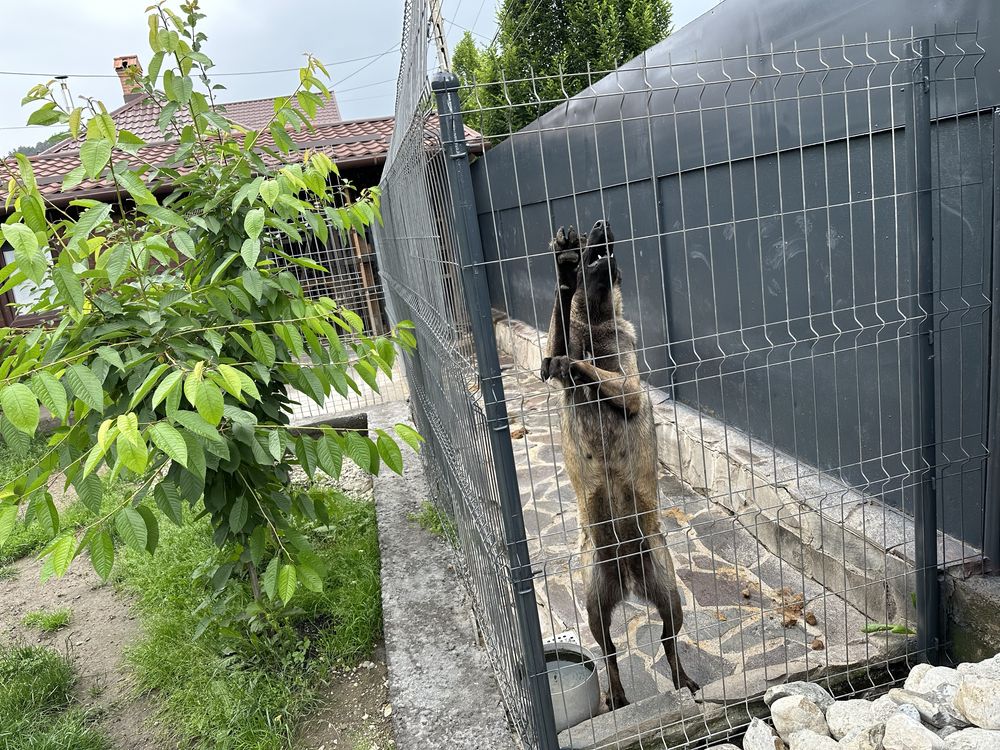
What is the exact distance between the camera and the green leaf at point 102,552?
2.37 m

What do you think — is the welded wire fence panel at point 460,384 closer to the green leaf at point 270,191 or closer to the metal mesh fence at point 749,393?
the metal mesh fence at point 749,393

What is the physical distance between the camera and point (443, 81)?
202 centimetres

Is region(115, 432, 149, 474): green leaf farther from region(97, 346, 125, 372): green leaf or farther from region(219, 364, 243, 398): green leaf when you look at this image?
region(97, 346, 125, 372): green leaf

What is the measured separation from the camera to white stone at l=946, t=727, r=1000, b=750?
216cm

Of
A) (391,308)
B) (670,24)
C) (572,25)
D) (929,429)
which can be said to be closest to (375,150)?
(391,308)

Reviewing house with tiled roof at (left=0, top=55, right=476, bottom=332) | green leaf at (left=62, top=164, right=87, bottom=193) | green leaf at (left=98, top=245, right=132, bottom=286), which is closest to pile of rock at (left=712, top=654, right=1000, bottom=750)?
green leaf at (left=98, top=245, right=132, bottom=286)

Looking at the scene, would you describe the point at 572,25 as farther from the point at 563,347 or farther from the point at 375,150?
the point at 563,347

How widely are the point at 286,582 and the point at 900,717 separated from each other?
228 cm

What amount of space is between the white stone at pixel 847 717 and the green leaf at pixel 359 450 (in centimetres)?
204

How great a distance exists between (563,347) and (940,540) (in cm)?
214

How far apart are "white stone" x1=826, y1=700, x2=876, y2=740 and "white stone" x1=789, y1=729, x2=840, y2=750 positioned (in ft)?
0.16

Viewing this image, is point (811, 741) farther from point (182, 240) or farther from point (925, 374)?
point (182, 240)

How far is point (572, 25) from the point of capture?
1518 centimetres

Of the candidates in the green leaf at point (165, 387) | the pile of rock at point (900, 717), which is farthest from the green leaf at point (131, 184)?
the pile of rock at point (900, 717)
